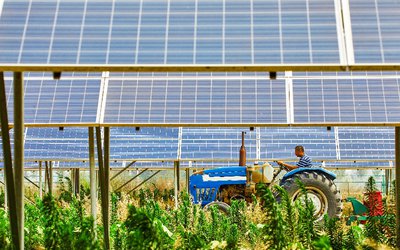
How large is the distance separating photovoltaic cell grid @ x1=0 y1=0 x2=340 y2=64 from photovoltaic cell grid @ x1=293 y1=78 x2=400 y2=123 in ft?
13.0

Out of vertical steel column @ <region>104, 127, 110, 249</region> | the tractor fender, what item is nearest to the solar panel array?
vertical steel column @ <region>104, 127, 110, 249</region>

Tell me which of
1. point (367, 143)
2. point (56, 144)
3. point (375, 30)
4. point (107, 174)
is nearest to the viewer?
point (375, 30)

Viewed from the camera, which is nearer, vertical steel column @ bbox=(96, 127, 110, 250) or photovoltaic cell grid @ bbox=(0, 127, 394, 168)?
vertical steel column @ bbox=(96, 127, 110, 250)

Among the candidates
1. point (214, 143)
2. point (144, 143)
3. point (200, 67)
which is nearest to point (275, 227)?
point (200, 67)

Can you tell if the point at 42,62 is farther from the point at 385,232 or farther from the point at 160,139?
the point at 160,139

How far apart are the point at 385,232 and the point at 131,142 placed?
1370 centimetres

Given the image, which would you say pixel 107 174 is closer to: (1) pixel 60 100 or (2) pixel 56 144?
(1) pixel 60 100

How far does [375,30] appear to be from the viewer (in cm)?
908

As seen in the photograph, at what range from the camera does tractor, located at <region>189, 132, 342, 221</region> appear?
59.4 ft

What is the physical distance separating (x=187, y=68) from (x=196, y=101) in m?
6.21

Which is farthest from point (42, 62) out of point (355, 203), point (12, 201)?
point (355, 203)

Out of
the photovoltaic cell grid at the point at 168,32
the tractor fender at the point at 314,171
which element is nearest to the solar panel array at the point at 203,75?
the photovoltaic cell grid at the point at 168,32

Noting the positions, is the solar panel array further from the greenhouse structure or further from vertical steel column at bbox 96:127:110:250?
vertical steel column at bbox 96:127:110:250

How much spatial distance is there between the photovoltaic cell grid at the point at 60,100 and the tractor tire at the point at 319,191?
5.16 m
